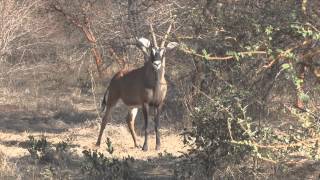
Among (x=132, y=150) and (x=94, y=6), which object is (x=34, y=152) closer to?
(x=132, y=150)

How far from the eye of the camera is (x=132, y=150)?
1162 cm

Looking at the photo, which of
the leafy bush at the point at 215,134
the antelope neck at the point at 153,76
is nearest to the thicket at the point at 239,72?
the leafy bush at the point at 215,134

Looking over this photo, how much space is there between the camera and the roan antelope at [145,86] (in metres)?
11.4

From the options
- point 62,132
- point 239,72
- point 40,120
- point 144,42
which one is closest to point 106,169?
point 239,72

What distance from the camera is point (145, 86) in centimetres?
1198

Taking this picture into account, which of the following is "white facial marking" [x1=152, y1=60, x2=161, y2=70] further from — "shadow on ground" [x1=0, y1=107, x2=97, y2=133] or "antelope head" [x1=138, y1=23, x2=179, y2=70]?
"shadow on ground" [x1=0, y1=107, x2=97, y2=133]

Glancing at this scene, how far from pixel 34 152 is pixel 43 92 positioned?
9.94 m

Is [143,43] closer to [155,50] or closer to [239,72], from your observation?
[155,50]

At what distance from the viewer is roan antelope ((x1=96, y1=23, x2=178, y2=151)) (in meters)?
11.4

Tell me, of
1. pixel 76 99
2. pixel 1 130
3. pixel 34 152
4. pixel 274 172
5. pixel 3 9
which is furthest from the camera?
pixel 76 99

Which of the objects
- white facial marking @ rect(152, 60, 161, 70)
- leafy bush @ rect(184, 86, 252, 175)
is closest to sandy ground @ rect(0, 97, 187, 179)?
white facial marking @ rect(152, 60, 161, 70)

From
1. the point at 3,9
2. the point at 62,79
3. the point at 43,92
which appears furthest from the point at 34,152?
the point at 62,79

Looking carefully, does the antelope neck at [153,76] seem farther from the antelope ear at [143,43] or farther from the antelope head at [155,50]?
the antelope ear at [143,43]

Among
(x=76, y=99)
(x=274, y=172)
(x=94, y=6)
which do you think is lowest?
(x=274, y=172)
